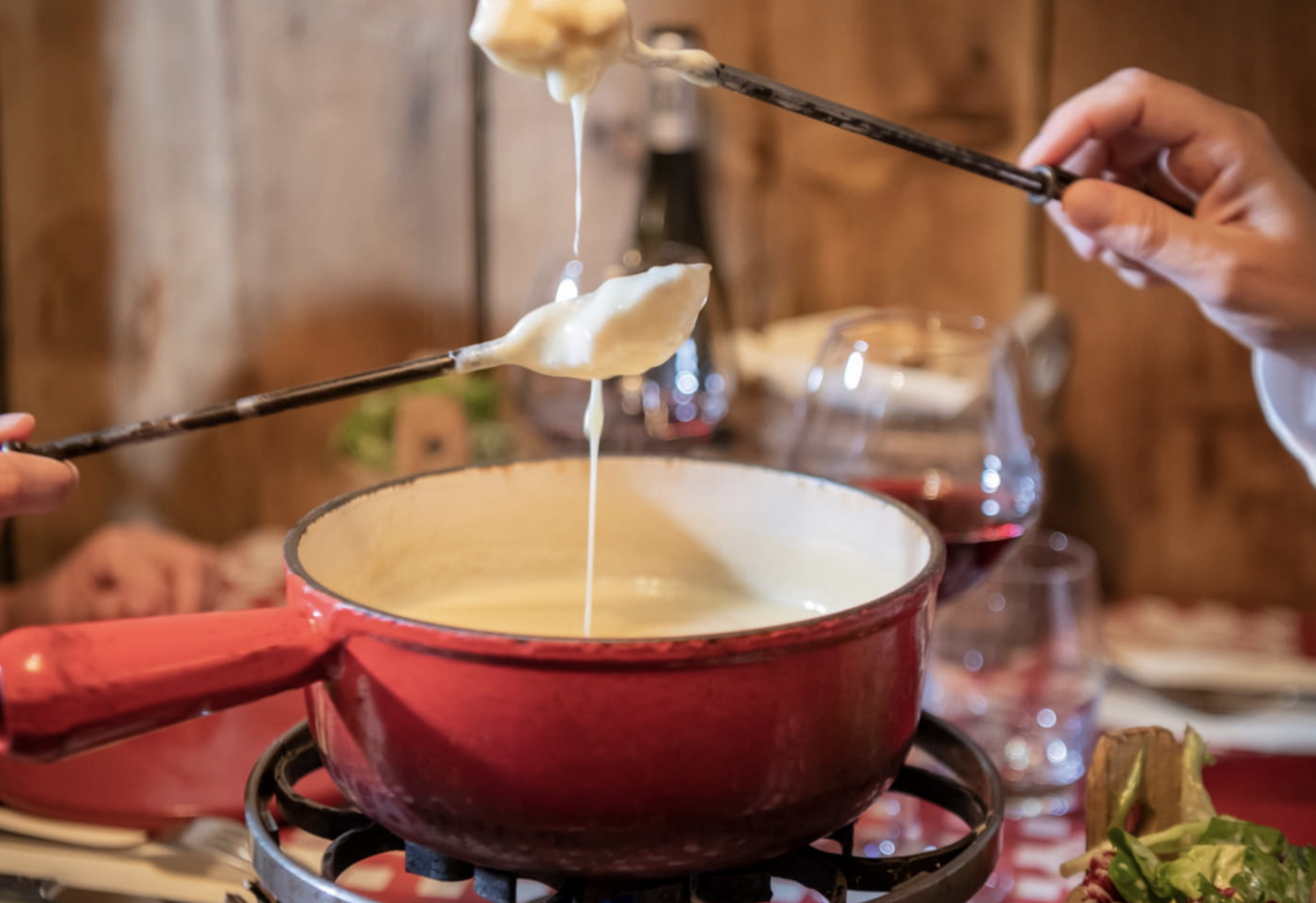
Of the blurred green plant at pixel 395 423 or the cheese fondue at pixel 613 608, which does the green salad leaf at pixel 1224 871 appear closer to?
the cheese fondue at pixel 613 608

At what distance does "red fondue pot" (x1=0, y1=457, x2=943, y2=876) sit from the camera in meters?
0.55

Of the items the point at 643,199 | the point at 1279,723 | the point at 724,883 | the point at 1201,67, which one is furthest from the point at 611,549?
the point at 1201,67

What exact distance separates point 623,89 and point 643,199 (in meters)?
0.15

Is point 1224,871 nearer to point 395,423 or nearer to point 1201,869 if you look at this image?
point 1201,869

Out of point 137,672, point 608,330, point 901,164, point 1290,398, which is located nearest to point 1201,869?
point 608,330

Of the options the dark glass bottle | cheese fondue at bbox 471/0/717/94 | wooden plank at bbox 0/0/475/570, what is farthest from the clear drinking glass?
wooden plank at bbox 0/0/475/570

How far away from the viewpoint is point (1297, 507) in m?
1.69

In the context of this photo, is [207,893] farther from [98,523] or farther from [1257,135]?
[98,523]

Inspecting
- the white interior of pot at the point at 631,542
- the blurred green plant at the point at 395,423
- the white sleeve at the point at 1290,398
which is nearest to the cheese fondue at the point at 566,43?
the white interior of pot at the point at 631,542

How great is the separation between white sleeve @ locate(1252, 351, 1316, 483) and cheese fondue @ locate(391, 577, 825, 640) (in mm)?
563

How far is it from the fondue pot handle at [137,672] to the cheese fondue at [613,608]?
0.20 metres

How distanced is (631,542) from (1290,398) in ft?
2.11

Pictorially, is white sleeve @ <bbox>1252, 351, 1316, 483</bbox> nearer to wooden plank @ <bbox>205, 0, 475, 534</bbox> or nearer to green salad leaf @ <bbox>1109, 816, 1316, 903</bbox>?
green salad leaf @ <bbox>1109, 816, 1316, 903</bbox>

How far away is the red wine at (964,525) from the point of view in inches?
36.5
